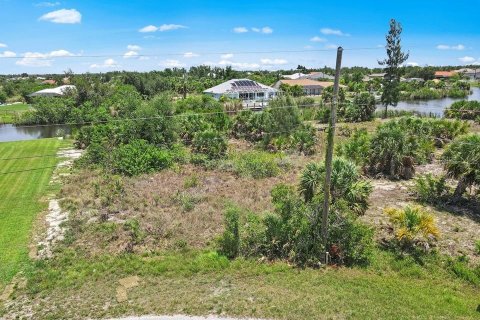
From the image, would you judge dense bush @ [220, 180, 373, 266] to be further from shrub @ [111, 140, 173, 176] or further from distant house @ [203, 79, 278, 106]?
distant house @ [203, 79, 278, 106]

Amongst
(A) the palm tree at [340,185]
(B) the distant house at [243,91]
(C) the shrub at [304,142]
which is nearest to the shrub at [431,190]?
(A) the palm tree at [340,185]

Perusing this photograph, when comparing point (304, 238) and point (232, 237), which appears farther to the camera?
point (232, 237)

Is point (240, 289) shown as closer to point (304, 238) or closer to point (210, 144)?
point (304, 238)

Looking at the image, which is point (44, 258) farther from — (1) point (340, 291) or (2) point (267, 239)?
(1) point (340, 291)

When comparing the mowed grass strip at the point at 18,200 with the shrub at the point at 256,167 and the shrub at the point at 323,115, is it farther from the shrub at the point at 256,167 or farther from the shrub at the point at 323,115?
the shrub at the point at 323,115

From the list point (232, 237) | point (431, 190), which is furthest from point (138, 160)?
point (431, 190)
